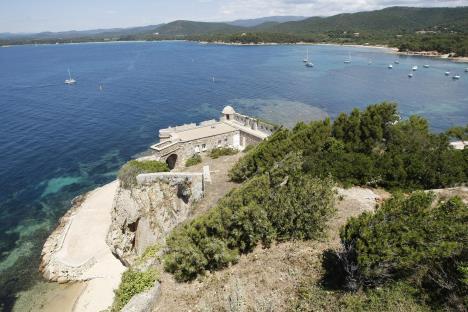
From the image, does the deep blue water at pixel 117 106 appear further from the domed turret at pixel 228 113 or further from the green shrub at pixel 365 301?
the green shrub at pixel 365 301

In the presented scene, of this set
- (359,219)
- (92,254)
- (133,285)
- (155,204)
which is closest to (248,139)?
(155,204)

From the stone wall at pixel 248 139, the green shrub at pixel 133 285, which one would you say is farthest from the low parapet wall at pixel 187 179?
the stone wall at pixel 248 139

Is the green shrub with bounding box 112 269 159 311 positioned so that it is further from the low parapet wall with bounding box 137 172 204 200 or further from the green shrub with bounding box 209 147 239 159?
the green shrub with bounding box 209 147 239 159

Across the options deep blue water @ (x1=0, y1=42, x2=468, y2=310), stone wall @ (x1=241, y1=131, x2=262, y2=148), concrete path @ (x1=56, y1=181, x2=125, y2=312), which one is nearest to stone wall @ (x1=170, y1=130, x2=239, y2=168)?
stone wall @ (x1=241, y1=131, x2=262, y2=148)

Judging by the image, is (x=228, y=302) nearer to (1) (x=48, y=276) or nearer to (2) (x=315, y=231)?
(2) (x=315, y=231)

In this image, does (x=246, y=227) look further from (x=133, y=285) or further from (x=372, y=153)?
(x=372, y=153)
